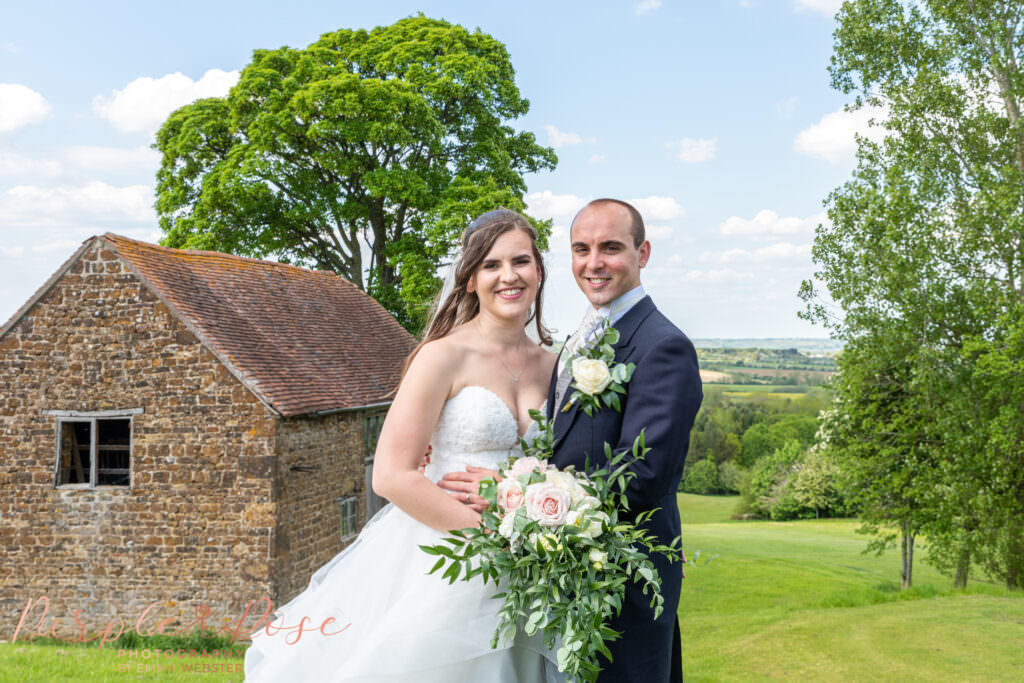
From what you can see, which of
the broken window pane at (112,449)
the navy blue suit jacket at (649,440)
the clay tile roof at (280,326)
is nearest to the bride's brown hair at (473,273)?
the navy blue suit jacket at (649,440)

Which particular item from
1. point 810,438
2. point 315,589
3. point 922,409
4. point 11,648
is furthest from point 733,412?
point 315,589

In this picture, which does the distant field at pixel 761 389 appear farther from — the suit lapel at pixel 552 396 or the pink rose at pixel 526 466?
the pink rose at pixel 526 466

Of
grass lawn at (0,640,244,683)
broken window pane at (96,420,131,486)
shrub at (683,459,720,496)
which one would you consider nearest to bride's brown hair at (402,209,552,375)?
grass lawn at (0,640,244,683)

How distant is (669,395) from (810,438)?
64.9 meters

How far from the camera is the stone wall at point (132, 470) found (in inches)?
560

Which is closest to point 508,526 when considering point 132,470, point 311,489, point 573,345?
point 573,345

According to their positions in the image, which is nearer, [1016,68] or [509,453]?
[509,453]

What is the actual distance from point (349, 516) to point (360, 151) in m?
12.2

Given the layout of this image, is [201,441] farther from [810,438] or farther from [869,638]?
[810,438]

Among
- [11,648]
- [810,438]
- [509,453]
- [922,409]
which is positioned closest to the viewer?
[509,453]

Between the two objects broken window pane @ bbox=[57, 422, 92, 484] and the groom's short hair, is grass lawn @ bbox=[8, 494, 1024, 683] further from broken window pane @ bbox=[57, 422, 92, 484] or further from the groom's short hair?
the groom's short hair

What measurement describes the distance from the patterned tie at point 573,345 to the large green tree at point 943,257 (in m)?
14.6

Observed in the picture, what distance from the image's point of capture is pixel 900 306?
17.5 m

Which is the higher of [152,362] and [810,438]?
[152,362]
